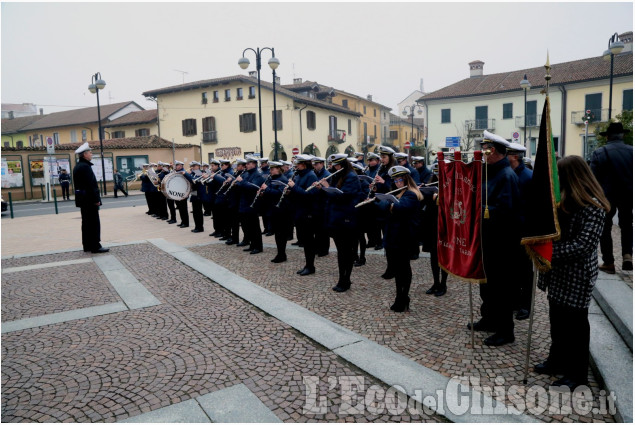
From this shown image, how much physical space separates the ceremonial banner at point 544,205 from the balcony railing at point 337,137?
136 ft

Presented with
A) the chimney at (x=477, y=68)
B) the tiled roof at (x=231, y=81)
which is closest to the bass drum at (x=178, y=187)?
the tiled roof at (x=231, y=81)

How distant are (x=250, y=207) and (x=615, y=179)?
6173 mm

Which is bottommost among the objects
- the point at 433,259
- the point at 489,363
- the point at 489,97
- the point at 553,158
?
the point at 489,363

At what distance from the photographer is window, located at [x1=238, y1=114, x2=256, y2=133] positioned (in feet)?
129

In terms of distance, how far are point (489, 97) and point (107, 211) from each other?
121 ft

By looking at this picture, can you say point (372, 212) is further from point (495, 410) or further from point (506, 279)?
point (495, 410)

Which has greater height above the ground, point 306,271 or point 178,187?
point 178,187

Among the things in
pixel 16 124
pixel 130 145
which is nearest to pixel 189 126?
pixel 130 145

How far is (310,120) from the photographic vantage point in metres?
41.2

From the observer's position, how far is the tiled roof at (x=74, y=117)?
49.9 m

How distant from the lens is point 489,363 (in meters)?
3.99

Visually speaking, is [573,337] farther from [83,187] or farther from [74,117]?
[74,117]

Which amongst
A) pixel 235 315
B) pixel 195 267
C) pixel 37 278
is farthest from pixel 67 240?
pixel 235 315

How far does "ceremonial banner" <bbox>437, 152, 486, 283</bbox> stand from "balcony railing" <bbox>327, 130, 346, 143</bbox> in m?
40.3
